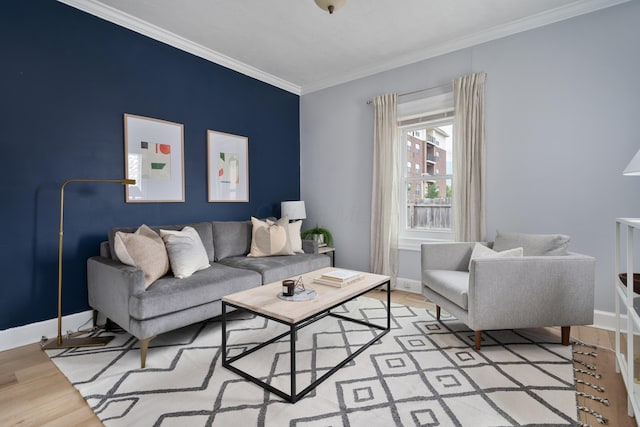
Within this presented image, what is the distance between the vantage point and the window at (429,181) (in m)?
3.72

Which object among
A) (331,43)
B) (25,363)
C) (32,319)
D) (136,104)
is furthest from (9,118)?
(331,43)

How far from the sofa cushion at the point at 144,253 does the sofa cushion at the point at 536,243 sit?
9.45ft

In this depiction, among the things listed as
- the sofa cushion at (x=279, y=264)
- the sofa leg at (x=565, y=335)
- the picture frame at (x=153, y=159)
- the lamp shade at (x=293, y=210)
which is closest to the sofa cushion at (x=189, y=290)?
the sofa cushion at (x=279, y=264)

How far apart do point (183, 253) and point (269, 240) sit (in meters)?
1.05

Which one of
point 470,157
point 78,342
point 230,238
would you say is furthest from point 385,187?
point 78,342

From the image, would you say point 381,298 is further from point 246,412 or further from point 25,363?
point 25,363

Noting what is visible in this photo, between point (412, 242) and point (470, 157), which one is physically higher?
point (470, 157)

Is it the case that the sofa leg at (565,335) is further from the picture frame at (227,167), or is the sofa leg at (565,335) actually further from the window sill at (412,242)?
the picture frame at (227,167)

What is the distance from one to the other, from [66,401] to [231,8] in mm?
3083

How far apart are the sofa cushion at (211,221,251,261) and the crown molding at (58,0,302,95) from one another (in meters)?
1.89

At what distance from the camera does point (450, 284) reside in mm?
2529

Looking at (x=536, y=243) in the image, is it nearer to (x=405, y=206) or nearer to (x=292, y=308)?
(x=405, y=206)

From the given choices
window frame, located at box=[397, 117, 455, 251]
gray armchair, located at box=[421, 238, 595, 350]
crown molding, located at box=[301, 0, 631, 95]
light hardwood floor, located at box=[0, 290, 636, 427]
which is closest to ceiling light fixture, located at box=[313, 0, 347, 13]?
crown molding, located at box=[301, 0, 631, 95]

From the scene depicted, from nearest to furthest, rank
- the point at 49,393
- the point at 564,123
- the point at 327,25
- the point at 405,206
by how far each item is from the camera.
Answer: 1. the point at 49,393
2. the point at 564,123
3. the point at 327,25
4. the point at 405,206
